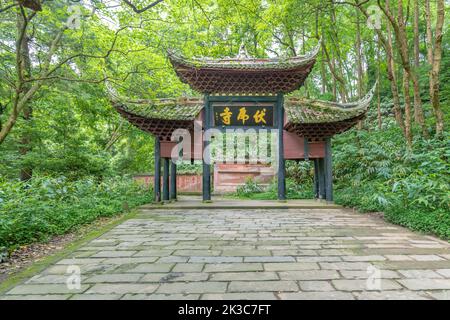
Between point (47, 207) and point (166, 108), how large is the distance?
4692 millimetres

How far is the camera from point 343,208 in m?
8.10

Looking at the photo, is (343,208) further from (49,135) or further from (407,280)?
(49,135)

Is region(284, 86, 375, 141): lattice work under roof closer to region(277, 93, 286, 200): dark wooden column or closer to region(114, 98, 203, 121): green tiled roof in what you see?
region(277, 93, 286, 200): dark wooden column

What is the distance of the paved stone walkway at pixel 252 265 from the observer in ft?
8.09

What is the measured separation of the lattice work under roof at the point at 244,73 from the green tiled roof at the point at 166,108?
0.64 meters

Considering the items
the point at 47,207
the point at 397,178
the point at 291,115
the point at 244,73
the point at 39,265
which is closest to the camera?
the point at 39,265

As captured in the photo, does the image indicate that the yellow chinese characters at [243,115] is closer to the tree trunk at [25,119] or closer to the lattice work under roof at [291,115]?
the lattice work under roof at [291,115]

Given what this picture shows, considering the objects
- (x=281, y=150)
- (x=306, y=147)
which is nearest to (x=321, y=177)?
(x=306, y=147)

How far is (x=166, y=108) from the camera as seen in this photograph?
8992 millimetres

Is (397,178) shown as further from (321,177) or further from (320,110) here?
(320,110)

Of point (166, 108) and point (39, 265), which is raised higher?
point (166, 108)

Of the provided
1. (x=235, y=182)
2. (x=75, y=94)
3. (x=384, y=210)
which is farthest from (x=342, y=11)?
(x=75, y=94)

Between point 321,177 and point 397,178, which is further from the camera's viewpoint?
point 321,177

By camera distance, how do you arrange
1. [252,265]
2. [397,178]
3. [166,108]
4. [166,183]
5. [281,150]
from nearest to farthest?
[252,265]
[397,178]
[281,150]
[166,108]
[166,183]
